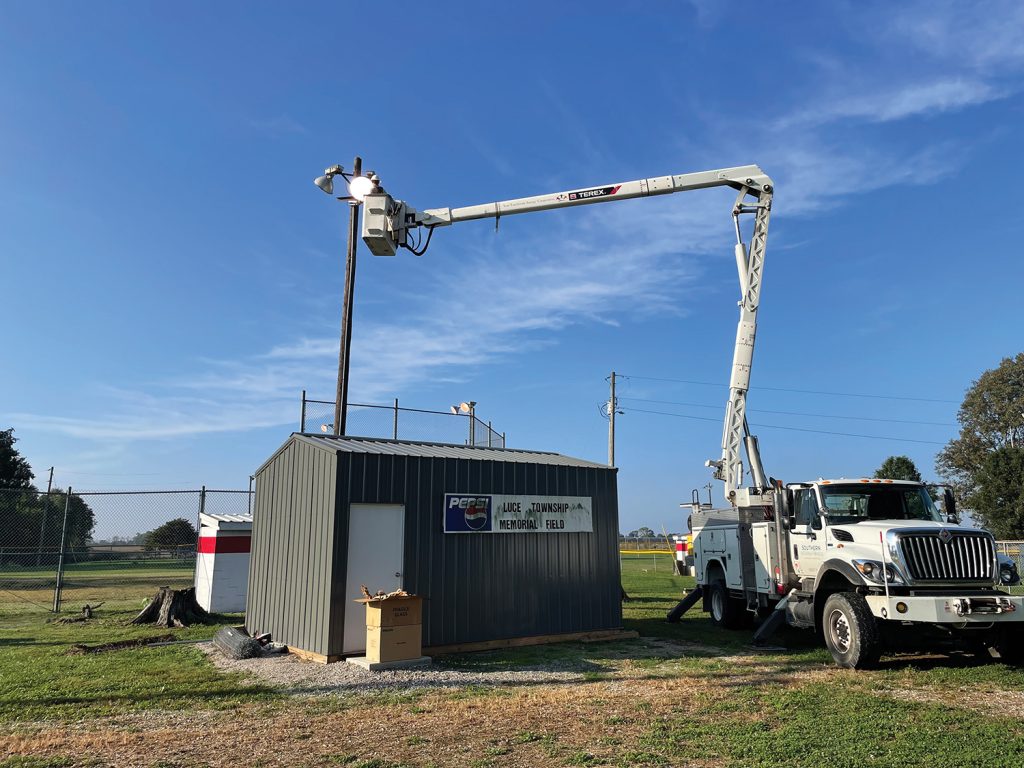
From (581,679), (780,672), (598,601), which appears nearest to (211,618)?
(598,601)

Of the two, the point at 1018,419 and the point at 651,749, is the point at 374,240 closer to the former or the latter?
the point at 651,749

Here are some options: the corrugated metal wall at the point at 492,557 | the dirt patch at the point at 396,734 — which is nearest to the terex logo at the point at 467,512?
the corrugated metal wall at the point at 492,557

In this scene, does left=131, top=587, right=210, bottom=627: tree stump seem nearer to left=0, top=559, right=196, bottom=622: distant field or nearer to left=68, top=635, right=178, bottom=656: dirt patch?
left=68, top=635, right=178, bottom=656: dirt patch

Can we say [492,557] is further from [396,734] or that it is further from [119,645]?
[119,645]

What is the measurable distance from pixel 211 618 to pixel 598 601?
26.1 feet

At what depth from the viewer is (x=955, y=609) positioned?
8758 millimetres

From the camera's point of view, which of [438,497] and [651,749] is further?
[438,497]

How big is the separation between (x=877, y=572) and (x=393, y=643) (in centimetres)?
667

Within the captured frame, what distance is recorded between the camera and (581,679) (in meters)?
8.81

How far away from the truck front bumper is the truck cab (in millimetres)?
13

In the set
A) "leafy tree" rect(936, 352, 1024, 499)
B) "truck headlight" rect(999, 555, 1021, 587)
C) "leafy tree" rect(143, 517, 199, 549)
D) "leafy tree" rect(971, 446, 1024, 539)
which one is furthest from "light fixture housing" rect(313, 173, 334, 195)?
"leafy tree" rect(936, 352, 1024, 499)

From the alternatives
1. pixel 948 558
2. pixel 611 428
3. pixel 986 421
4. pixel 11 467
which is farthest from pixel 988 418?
pixel 11 467

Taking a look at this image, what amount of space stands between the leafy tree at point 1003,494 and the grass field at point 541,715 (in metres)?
32.2

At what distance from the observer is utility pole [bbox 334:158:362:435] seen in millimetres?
13375
